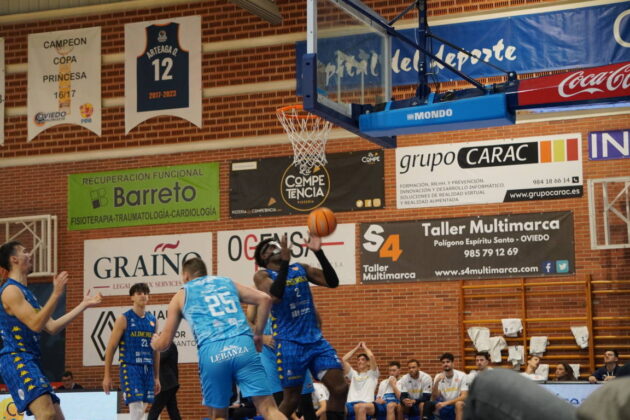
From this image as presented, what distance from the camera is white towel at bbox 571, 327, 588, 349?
1596cm

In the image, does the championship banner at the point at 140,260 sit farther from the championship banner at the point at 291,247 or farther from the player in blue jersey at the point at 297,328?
the player in blue jersey at the point at 297,328

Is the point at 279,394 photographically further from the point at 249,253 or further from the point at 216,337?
the point at 249,253

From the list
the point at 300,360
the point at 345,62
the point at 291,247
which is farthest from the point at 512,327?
the point at 300,360

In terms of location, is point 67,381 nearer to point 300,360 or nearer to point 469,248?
point 469,248

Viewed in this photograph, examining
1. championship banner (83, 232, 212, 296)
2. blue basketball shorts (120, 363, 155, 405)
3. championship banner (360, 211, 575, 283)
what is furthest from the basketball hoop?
blue basketball shorts (120, 363, 155, 405)

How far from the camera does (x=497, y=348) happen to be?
16.5 meters

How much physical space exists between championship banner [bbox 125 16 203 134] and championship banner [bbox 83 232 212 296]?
2.51 meters

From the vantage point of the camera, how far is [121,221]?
64.3 ft

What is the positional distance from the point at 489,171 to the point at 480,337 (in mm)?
3083

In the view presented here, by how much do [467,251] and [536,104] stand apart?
226 inches

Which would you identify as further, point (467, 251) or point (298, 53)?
point (298, 53)

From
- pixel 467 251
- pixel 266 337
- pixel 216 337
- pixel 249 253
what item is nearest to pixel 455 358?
pixel 467 251

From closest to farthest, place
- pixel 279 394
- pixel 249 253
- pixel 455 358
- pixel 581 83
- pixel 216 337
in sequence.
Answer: pixel 216 337, pixel 279 394, pixel 581 83, pixel 455 358, pixel 249 253

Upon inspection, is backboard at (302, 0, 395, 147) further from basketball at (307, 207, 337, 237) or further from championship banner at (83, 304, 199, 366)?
championship banner at (83, 304, 199, 366)
